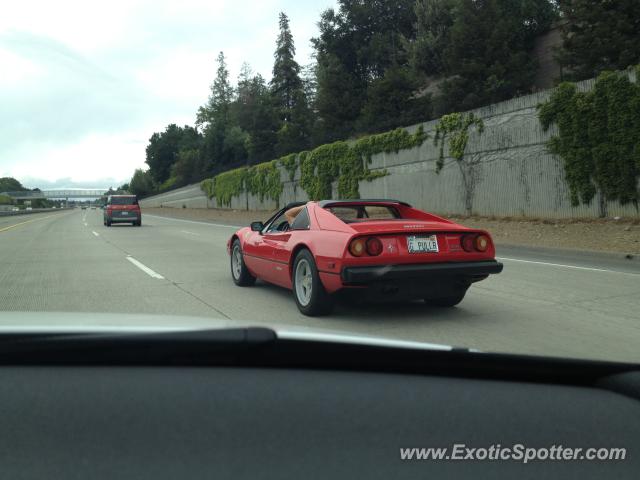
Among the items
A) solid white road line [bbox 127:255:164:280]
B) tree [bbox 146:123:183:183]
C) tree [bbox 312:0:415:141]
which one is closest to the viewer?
solid white road line [bbox 127:255:164:280]

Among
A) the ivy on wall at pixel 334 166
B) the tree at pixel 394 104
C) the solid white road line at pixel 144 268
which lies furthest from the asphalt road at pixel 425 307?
the tree at pixel 394 104

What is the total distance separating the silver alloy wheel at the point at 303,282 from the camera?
641 centimetres

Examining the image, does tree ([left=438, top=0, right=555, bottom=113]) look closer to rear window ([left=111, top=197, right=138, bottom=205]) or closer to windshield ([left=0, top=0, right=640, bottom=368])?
windshield ([left=0, top=0, right=640, bottom=368])

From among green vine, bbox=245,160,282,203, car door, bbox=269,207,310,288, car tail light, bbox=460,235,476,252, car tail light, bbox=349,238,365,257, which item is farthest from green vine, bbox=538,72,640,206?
green vine, bbox=245,160,282,203

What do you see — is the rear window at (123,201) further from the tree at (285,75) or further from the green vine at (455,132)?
the tree at (285,75)

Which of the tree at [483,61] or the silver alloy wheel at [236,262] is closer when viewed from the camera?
the silver alloy wheel at [236,262]

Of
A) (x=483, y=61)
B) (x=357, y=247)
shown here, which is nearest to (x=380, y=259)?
(x=357, y=247)

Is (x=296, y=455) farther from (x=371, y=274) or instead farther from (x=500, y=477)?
(x=371, y=274)

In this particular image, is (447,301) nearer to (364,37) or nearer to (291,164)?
(291,164)

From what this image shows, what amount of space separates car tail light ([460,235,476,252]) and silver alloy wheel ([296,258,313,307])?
168 cm

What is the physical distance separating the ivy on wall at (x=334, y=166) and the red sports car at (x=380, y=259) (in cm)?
1953

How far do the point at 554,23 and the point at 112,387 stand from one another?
157 ft

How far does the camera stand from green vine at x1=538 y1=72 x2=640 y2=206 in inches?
627

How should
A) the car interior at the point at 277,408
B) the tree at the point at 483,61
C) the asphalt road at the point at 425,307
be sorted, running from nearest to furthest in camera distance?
the car interior at the point at 277,408 < the asphalt road at the point at 425,307 < the tree at the point at 483,61
